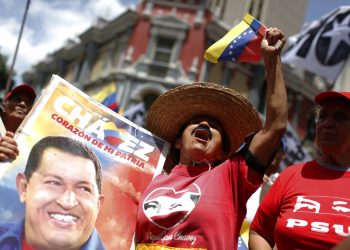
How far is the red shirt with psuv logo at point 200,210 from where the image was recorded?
1.81m

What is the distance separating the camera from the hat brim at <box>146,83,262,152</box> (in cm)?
228

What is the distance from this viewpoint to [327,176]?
194 centimetres

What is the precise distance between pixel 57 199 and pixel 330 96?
127cm

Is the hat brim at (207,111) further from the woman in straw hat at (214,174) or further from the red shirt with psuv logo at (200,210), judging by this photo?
the red shirt with psuv logo at (200,210)

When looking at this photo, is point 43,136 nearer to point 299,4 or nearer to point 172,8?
point 172,8

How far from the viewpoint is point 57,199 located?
1770 mm

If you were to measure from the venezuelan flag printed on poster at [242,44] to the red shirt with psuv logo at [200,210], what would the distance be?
2.10 ft

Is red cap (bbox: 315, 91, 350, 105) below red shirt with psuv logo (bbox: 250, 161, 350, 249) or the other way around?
the other way around

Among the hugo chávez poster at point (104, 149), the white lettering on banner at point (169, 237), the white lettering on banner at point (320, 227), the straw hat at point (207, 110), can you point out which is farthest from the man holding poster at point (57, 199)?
the white lettering on banner at point (320, 227)

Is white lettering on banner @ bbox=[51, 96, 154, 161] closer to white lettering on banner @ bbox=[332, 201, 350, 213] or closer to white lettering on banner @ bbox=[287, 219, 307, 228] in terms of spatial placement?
white lettering on banner @ bbox=[287, 219, 307, 228]

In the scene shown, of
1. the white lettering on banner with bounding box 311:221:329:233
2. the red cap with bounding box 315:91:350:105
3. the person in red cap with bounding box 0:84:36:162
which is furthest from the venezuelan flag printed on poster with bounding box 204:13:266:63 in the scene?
the person in red cap with bounding box 0:84:36:162

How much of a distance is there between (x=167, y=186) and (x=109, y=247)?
15.2 inches

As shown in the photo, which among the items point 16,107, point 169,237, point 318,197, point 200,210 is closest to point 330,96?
point 318,197


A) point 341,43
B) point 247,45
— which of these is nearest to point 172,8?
point 341,43
